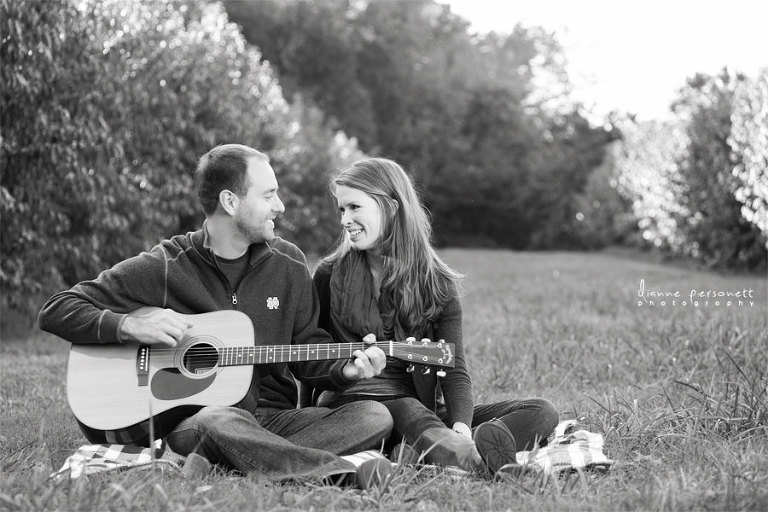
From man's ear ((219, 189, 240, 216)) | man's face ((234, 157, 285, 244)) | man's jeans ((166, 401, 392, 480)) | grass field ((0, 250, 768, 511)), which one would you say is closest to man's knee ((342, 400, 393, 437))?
man's jeans ((166, 401, 392, 480))

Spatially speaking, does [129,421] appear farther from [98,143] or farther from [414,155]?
[414,155]

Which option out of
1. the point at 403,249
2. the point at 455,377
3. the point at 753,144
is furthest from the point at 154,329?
the point at 753,144

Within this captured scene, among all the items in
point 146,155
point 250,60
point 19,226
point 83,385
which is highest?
point 250,60

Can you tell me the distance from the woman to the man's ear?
44cm

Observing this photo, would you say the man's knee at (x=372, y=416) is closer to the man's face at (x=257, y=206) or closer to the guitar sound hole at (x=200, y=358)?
the guitar sound hole at (x=200, y=358)

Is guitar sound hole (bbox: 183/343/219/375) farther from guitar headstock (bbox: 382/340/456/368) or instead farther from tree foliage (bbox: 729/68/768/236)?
tree foliage (bbox: 729/68/768/236)

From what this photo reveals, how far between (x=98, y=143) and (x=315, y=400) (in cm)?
439

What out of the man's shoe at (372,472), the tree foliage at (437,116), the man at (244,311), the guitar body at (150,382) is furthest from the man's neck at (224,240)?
the tree foliage at (437,116)

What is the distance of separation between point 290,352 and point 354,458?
49cm

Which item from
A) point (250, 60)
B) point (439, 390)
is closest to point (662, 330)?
point (439, 390)

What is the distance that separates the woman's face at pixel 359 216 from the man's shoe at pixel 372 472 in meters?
1.06

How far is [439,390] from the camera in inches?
144

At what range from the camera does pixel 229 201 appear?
11.8ft

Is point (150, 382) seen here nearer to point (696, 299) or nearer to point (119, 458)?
point (119, 458)
